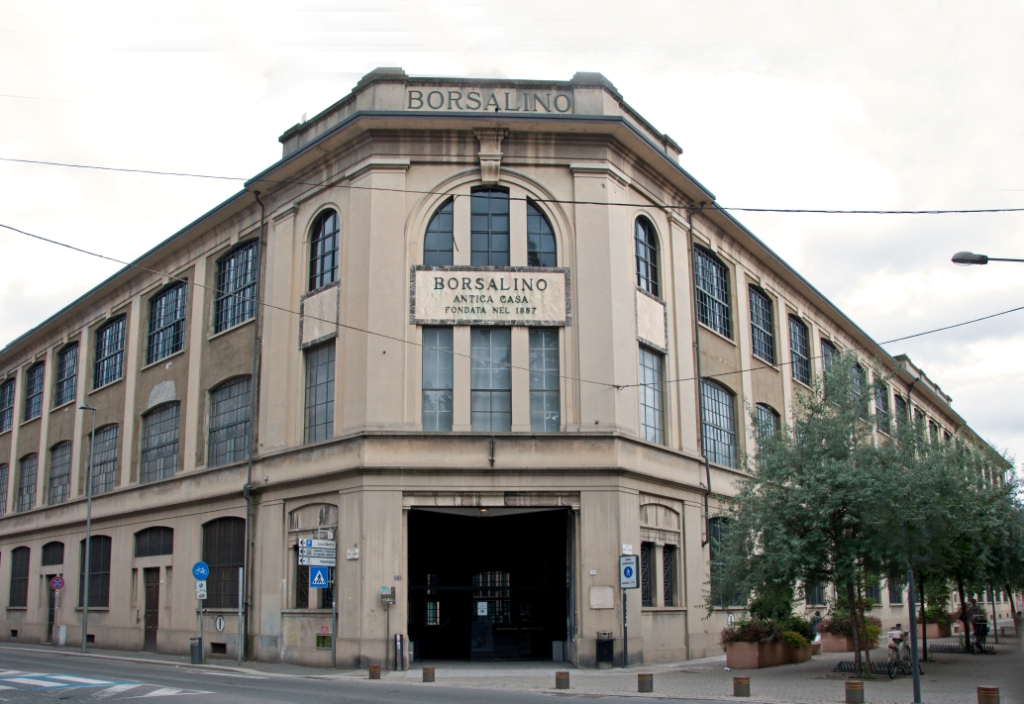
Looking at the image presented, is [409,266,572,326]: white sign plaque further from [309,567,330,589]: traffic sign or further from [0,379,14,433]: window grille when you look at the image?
[0,379,14,433]: window grille

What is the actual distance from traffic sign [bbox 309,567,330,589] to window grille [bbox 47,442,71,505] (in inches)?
901

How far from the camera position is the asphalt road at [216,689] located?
16625 millimetres

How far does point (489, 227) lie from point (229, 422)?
36.1 ft

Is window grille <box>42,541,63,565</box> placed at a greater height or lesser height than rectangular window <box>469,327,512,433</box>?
lesser

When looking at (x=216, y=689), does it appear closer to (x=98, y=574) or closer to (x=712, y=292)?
(x=712, y=292)

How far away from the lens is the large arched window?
94.3 feet

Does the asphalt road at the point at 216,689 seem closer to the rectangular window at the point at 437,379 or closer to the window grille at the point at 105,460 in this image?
the rectangular window at the point at 437,379

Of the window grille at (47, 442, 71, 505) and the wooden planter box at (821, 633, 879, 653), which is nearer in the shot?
the wooden planter box at (821, 633, 879, 653)

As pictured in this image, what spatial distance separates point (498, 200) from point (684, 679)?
13118 millimetres

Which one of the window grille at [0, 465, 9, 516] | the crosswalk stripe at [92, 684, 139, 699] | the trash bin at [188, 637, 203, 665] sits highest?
the window grille at [0, 465, 9, 516]

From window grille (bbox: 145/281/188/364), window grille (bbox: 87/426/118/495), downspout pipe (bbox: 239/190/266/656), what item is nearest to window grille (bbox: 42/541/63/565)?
window grille (bbox: 87/426/118/495)

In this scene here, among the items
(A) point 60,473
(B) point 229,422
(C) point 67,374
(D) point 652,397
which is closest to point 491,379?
(D) point 652,397

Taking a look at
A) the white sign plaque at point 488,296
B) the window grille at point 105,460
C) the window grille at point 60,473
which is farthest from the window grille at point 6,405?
the white sign plaque at point 488,296

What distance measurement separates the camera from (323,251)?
28.5 meters
